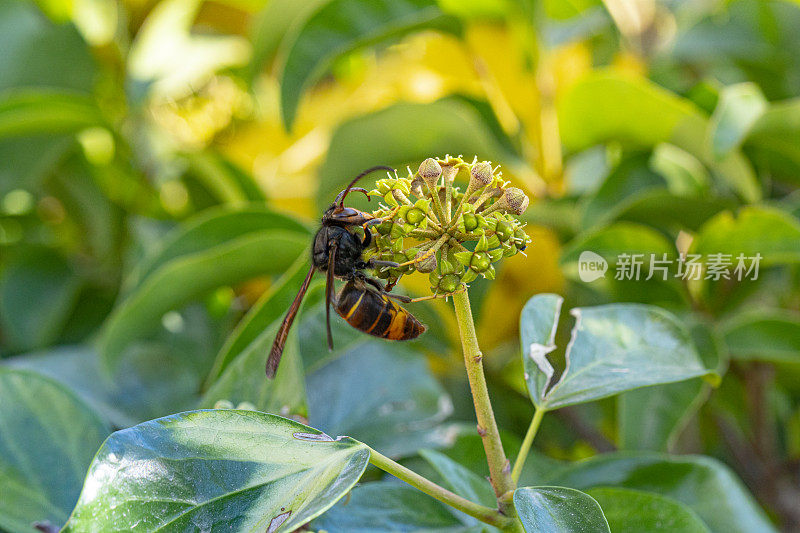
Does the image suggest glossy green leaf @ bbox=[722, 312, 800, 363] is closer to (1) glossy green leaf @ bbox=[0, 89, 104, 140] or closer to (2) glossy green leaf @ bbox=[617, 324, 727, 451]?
(2) glossy green leaf @ bbox=[617, 324, 727, 451]

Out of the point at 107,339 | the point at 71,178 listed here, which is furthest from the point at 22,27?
the point at 107,339

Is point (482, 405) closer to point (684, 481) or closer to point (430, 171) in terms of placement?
point (430, 171)

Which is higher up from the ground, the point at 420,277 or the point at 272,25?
the point at 272,25

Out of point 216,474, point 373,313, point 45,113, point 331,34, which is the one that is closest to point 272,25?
point 331,34

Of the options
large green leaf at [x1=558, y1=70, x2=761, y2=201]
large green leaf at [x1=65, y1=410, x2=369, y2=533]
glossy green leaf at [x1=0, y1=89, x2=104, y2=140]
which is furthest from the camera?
glossy green leaf at [x1=0, y1=89, x2=104, y2=140]

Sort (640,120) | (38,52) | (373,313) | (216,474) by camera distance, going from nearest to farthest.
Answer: (216,474), (373,313), (640,120), (38,52)

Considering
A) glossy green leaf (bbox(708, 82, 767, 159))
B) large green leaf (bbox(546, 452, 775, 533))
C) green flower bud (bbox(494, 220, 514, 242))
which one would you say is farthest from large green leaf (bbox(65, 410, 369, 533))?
glossy green leaf (bbox(708, 82, 767, 159))

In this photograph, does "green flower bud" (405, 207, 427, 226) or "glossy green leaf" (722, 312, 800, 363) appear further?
"glossy green leaf" (722, 312, 800, 363)

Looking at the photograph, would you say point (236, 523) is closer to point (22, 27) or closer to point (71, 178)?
point (71, 178)
